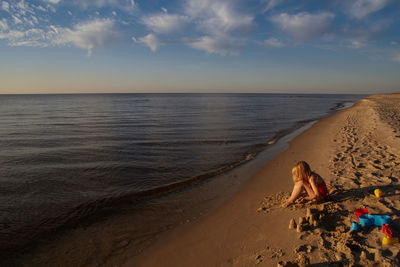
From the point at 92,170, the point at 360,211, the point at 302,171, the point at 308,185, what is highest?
the point at 302,171

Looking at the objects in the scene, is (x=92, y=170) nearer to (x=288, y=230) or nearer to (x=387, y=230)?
(x=288, y=230)

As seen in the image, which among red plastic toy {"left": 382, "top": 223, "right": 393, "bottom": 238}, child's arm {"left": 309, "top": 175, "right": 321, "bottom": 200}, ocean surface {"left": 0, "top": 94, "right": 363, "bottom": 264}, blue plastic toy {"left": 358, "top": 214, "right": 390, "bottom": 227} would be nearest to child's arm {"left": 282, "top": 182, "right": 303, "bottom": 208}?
child's arm {"left": 309, "top": 175, "right": 321, "bottom": 200}

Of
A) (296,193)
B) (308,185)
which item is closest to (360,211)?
(308,185)

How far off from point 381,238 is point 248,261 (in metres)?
2.25

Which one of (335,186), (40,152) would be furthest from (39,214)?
(335,186)

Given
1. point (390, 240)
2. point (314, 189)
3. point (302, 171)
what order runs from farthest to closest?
point (302, 171)
point (314, 189)
point (390, 240)

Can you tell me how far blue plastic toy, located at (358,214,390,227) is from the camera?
3.71 meters

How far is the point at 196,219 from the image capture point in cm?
531

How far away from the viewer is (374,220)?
374 cm

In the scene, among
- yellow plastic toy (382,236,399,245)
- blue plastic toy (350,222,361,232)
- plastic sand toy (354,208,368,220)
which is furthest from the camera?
plastic sand toy (354,208,368,220)

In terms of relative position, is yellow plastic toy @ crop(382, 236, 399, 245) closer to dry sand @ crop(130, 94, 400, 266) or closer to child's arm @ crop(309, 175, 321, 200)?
dry sand @ crop(130, 94, 400, 266)

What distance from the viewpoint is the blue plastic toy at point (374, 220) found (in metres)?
3.71

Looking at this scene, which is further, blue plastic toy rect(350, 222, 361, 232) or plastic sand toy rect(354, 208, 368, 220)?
plastic sand toy rect(354, 208, 368, 220)

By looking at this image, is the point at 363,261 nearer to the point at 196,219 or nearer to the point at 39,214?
the point at 196,219
